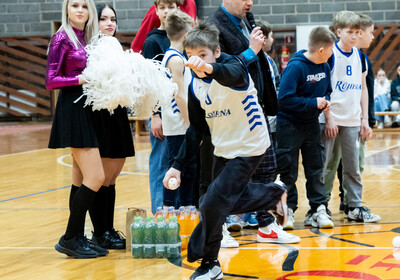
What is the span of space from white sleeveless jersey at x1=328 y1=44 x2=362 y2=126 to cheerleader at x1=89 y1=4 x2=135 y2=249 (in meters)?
1.74

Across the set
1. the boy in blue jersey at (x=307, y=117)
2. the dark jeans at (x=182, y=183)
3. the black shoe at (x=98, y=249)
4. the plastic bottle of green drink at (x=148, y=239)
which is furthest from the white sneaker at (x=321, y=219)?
the black shoe at (x=98, y=249)

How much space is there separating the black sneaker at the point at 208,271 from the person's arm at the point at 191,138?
493 millimetres

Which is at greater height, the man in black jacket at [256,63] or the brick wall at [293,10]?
the brick wall at [293,10]

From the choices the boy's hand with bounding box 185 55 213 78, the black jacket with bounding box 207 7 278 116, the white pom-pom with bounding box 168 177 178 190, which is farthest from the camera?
the black jacket with bounding box 207 7 278 116

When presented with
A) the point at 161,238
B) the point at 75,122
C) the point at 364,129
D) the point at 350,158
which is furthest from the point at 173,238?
the point at 364,129

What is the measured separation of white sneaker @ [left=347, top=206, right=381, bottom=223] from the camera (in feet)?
17.0

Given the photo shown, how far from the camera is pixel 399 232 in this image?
474 centimetres

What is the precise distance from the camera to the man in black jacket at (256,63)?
429 centimetres

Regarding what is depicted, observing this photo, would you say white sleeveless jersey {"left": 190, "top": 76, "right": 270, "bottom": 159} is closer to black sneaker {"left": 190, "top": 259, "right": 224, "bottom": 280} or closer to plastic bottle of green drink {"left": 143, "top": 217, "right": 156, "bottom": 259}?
black sneaker {"left": 190, "top": 259, "right": 224, "bottom": 280}

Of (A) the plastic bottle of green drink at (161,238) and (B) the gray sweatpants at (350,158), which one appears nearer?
(A) the plastic bottle of green drink at (161,238)

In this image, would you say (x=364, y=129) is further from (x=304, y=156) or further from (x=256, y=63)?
(x=256, y=63)

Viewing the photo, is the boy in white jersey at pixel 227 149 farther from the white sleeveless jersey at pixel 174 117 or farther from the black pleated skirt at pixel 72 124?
the white sleeveless jersey at pixel 174 117

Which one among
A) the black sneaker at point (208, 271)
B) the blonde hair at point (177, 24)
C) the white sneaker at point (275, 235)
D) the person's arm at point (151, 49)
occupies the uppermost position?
the blonde hair at point (177, 24)

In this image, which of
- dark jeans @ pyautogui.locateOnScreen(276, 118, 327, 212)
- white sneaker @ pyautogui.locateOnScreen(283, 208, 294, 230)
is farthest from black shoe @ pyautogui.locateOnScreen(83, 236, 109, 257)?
dark jeans @ pyautogui.locateOnScreen(276, 118, 327, 212)
